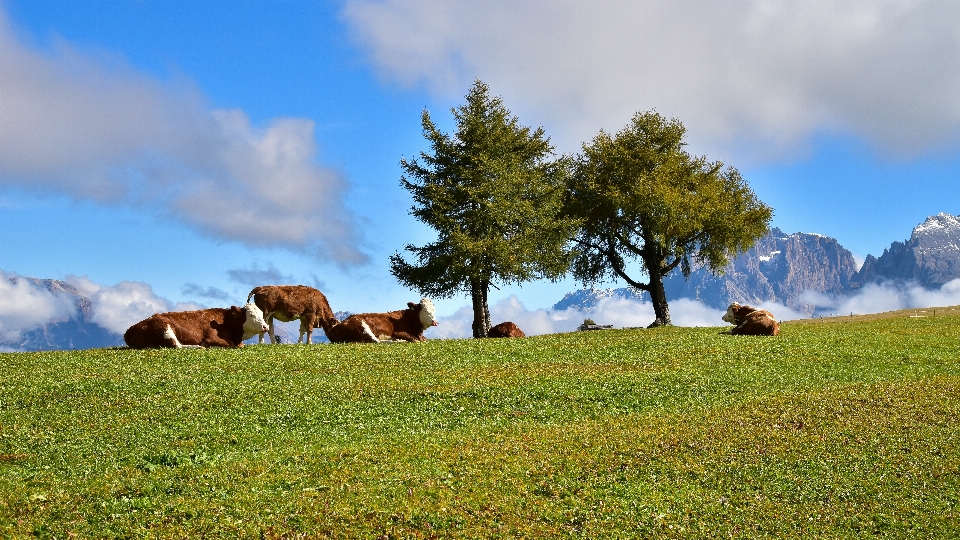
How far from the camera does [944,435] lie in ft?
55.3

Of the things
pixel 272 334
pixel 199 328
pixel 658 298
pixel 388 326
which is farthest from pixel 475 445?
pixel 658 298

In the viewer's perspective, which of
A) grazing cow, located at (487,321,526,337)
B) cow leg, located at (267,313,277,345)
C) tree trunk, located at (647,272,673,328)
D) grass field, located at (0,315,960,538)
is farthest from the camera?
tree trunk, located at (647,272,673,328)

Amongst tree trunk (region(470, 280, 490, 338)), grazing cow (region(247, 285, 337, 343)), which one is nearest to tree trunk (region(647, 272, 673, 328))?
tree trunk (region(470, 280, 490, 338))

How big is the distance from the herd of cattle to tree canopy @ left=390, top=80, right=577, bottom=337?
978cm

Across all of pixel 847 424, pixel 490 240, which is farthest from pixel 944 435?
pixel 490 240

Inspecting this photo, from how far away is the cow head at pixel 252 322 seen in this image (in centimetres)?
3127

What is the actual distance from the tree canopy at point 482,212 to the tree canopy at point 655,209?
5057mm

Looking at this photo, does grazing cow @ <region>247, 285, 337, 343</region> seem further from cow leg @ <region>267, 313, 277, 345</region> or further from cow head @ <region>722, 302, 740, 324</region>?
cow head @ <region>722, 302, 740, 324</region>

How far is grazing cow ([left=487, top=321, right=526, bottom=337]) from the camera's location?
4234 cm

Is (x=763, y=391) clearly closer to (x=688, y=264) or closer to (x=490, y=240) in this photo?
(x=490, y=240)

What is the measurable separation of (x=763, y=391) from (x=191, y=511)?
15712 mm

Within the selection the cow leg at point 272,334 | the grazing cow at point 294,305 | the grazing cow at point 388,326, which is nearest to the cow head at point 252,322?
the grazing cow at point 294,305

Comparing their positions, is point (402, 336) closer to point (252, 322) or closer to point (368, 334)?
point (368, 334)

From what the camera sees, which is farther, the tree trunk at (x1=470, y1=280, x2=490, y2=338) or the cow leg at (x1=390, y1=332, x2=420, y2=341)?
the tree trunk at (x1=470, y1=280, x2=490, y2=338)
